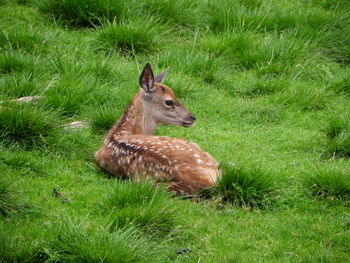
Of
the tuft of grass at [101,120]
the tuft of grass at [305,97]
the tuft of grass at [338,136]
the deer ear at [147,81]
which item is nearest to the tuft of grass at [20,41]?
the tuft of grass at [101,120]

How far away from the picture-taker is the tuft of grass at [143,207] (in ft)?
19.2

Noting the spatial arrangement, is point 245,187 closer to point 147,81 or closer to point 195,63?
point 147,81

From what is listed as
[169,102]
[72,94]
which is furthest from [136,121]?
[72,94]

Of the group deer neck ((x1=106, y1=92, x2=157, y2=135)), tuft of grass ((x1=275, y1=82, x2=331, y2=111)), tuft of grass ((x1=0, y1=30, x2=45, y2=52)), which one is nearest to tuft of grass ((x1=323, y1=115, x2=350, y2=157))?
tuft of grass ((x1=275, y1=82, x2=331, y2=111))

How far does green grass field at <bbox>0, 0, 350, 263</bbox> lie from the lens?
19.0 ft

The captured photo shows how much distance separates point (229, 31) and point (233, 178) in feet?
15.0

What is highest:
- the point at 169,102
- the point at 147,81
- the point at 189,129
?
the point at 147,81

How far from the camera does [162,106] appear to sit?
340 inches

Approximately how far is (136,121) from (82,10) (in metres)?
3.01

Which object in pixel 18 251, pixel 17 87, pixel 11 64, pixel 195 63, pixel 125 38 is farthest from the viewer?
pixel 125 38

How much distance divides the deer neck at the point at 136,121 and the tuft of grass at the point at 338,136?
1903 millimetres

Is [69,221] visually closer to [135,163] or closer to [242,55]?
[135,163]

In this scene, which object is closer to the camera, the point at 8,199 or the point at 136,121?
the point at 8,199

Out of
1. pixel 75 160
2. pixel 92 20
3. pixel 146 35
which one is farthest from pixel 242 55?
pixel 75 160
